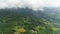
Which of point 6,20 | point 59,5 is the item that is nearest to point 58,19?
point 59,5

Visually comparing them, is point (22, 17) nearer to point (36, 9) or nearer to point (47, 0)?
point (36, 9)

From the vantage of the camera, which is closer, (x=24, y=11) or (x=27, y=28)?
(x=27, y=28)

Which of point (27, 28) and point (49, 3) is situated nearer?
point (27, 28)

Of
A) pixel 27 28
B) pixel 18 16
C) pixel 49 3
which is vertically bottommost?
pixel 27 28

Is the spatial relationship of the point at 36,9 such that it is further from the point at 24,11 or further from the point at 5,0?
the point at 5,0

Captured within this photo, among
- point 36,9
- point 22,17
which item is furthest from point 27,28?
point 36,9

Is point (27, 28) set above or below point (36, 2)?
below
